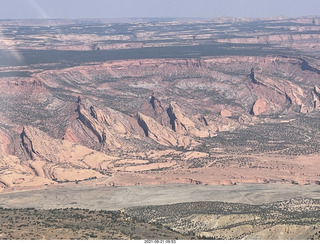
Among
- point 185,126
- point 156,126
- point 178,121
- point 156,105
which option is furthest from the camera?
point 156,105

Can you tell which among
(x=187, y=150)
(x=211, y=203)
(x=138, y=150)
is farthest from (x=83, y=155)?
(x=211, y=203)

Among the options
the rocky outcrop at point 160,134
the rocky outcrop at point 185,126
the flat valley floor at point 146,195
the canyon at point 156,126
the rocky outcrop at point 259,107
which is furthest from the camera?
the rocky outcrop at point 259,107

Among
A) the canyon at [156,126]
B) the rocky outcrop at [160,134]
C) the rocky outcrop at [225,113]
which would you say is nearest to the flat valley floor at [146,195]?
the canyon at [156,126]

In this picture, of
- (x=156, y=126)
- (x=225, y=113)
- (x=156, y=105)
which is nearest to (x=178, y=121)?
(x=156, y=126)

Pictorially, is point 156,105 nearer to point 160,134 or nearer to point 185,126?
point 185,126

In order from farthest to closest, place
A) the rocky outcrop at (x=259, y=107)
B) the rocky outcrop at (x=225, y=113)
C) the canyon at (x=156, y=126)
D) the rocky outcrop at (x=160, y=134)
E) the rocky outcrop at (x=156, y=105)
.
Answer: the rocky outcrop at (x=259, y=107) < the rocky outcrop at (x=225, y=113) < the rocky outcrop at (x=156, y=105) < the rocky outcrop at (x=160, y=134) < the canyon at (x=156, y=126)

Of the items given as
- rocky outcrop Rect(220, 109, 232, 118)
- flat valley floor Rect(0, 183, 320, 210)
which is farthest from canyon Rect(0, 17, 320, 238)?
flat valley floor Rect(0, 183, 320, 210)

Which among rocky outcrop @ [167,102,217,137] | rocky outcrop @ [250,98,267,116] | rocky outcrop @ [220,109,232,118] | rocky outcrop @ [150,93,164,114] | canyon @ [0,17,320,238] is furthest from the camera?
rocky outcrop @ [250,98,267,116]

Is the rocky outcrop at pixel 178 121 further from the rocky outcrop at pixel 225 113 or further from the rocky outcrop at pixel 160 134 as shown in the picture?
the rocky outcrop at pixel 225 113

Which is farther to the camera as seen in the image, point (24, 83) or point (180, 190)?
point (24, 83)

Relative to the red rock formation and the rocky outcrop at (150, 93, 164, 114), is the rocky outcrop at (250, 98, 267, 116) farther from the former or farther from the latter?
the rocky outcrop at (150, 93, 164, 114)

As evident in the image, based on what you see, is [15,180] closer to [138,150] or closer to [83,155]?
[83,155]
